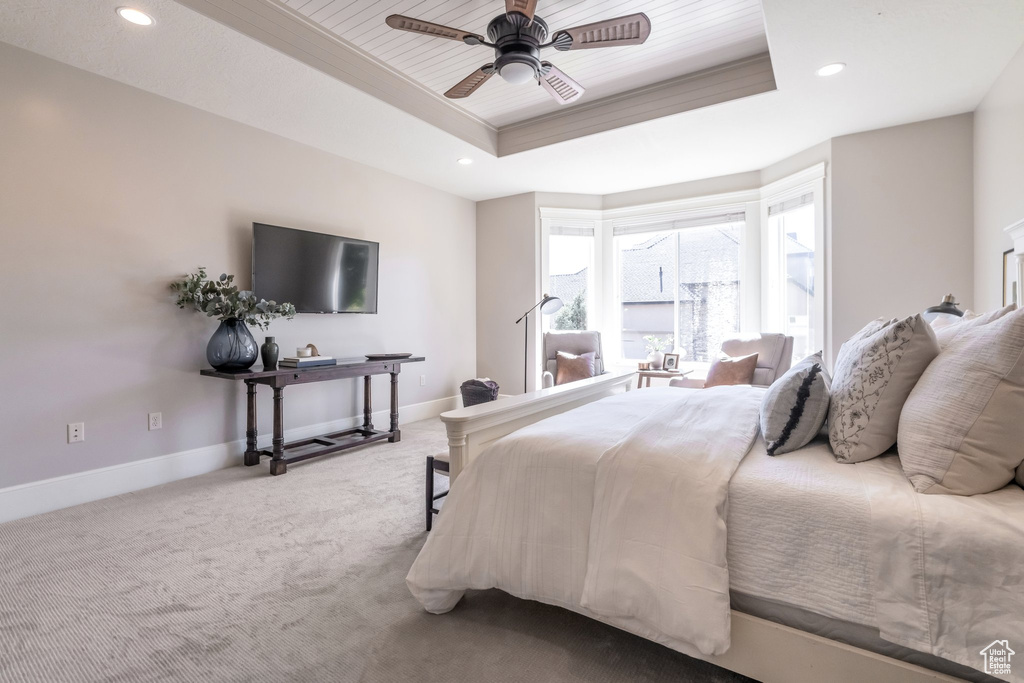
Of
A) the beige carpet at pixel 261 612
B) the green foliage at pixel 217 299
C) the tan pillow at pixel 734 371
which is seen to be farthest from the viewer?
the tan pillow at pixel 734 371

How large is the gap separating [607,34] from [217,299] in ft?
9.53

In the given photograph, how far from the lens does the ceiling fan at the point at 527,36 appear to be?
87.1 inches

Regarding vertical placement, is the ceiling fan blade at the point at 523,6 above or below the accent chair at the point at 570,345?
above

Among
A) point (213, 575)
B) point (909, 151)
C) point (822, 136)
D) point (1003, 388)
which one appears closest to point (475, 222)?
point (822, 136)

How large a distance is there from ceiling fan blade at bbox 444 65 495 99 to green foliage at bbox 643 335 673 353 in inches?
141

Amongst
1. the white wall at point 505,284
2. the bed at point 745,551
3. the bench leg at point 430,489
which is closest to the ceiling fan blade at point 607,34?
the bed at point 745,551

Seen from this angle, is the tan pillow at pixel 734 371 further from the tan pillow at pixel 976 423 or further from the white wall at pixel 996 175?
the tan pillow at pixel 976 423

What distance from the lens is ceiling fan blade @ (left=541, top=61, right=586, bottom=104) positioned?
2.68 metres

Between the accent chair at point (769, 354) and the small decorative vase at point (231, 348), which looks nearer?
the small decorative vase at point (231, 348)

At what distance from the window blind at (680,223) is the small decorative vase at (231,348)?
4147 millimetres

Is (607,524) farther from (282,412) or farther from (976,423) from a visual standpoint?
(282,412)

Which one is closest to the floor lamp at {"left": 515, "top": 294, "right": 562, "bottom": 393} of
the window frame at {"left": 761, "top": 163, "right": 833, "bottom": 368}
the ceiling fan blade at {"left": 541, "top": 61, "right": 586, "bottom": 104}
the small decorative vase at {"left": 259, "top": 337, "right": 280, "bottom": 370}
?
the ceiling fan blade at {"left": 541, "top": 61, "right": 586, "bottom": 104}

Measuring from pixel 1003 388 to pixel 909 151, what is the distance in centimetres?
358

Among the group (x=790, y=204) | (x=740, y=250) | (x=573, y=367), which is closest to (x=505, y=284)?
(x=573, y=367)
